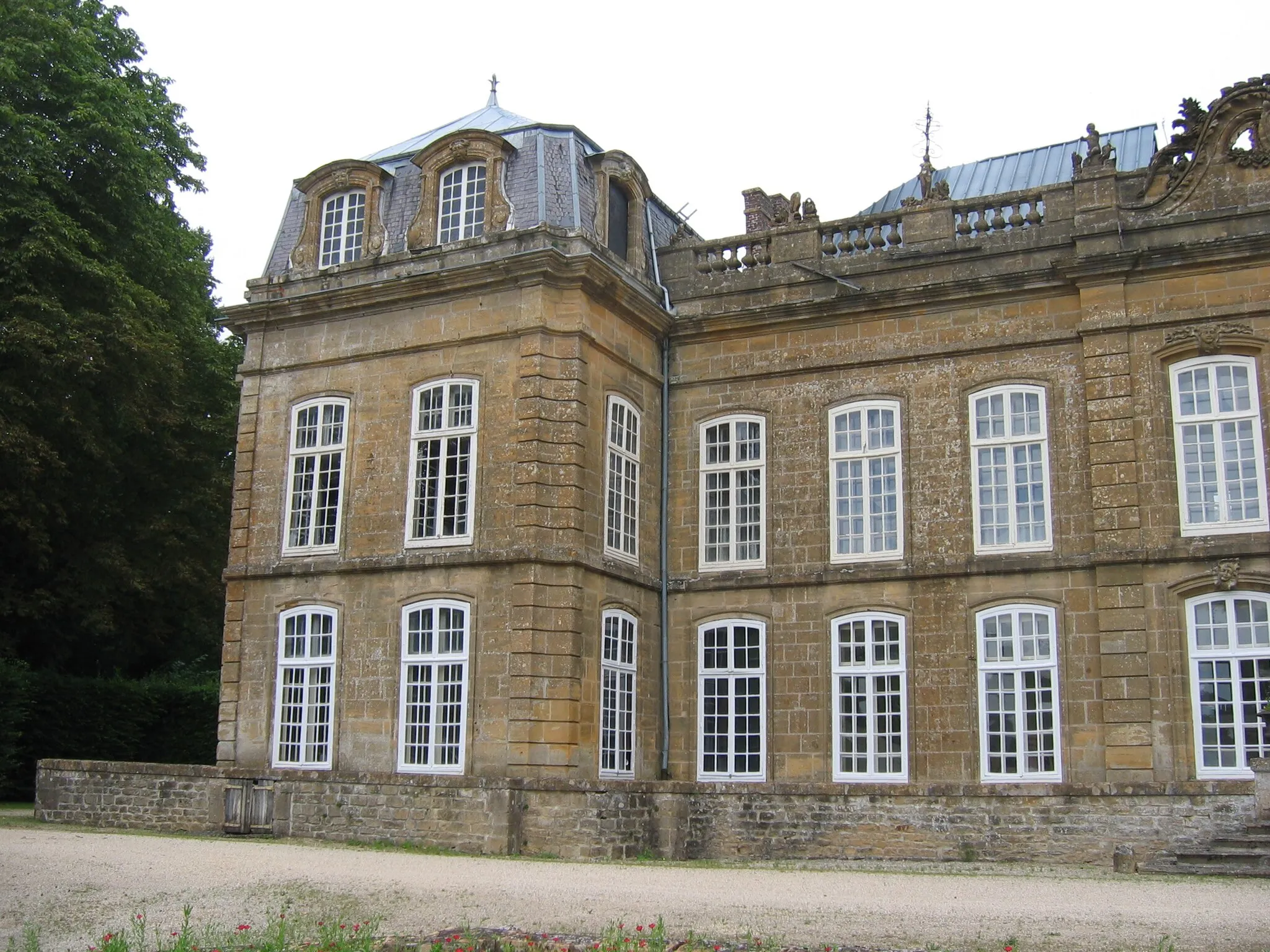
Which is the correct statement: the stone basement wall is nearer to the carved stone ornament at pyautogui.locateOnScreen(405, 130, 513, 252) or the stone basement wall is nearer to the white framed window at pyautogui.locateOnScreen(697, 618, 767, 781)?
the white framed window at pyautogui.locateOnScreen(697, 618, 767, 781)

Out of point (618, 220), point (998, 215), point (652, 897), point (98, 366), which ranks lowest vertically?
point (652, 897)

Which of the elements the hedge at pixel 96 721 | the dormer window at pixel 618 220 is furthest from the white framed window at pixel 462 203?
the hedge at pixel 96 721

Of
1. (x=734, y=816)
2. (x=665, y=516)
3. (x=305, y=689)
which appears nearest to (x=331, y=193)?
(x=665, y=516)

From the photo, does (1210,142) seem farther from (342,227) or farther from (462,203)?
(342,227)

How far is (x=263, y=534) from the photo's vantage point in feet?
61.7

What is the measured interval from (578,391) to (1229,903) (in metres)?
9.72

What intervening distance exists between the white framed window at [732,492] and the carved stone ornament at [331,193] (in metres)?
5.43

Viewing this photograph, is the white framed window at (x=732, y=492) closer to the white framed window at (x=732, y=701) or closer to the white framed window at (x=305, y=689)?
the white framed window at (x=732, y=701)

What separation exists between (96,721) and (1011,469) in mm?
16527

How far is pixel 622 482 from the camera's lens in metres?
18.3

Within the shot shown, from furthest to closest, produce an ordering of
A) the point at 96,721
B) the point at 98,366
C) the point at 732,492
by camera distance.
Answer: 1. the point at 96,721
2. the point at 98,366
3. the point at 732,492

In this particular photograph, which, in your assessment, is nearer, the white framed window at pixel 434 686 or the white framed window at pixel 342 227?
the white framed window at pixel 434 686

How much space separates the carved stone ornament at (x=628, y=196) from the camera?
18.8m

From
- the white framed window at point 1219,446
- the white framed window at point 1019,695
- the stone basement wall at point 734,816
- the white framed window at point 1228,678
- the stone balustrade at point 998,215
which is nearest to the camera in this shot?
the stone basement wall at point 734,816
